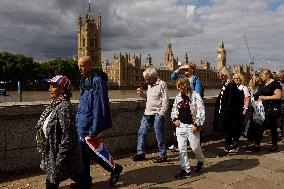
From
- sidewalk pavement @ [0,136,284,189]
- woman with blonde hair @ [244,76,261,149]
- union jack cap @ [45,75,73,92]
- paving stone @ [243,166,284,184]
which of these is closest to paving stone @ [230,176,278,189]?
sidewalk pavement @ [0,136,284,189]

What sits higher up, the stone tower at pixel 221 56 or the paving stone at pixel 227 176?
the stone tower at pixel 221 56

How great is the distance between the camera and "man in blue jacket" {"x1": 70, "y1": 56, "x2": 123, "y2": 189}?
453 centimetres

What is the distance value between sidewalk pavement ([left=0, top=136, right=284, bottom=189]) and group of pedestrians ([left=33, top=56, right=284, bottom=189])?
0.68 feet

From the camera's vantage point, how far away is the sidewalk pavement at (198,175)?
16.3 ft

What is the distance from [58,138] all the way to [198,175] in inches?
96.8

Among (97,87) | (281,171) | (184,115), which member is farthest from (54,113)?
(281,171)

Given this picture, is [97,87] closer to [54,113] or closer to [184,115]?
[54,113]

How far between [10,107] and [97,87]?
4.98 feet

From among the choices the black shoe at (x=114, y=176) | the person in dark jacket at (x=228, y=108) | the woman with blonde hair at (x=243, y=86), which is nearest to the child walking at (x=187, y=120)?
the black shoe at (x=114, y=176)

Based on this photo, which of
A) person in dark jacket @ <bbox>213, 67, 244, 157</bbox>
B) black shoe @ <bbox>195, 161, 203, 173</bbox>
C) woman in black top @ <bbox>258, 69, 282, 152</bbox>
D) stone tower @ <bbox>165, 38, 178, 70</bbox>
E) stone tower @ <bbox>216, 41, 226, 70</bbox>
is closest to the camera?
black shoe @ <bbox>195, 161, 203, 173</bbox>

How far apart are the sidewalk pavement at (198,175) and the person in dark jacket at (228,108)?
0.46 m

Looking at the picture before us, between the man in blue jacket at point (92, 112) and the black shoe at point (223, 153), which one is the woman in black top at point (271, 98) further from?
the man in blue jacket at point (92, 112)

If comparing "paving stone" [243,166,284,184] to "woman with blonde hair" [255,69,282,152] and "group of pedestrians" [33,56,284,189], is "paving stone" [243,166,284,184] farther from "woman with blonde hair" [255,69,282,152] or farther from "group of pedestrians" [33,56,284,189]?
"woman with blonde hair" [255,69,282,152]

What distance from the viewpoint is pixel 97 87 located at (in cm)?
459
